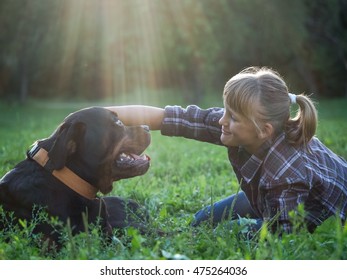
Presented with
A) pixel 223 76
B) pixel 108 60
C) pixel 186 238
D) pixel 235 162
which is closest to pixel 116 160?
pixel 235 162

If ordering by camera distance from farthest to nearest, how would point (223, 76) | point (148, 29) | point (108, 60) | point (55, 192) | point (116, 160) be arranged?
1. point (223, 76)
2. point (108, 60)
3. point (148, 29)
4. point (116, 160)
5. point (55, 192)

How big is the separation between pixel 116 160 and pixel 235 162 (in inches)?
36.0

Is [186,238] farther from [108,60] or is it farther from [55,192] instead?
[108,60]

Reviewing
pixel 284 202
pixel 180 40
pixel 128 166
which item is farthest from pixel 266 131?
pixel 180 40

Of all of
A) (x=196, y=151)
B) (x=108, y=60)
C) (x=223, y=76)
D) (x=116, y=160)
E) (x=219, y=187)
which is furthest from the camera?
(x=223, y=76)

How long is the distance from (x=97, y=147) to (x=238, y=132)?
1.02m

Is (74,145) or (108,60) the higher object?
(74,145)

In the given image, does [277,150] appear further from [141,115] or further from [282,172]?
[141,115]

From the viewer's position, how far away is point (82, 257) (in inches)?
101

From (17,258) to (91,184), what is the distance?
942 mm

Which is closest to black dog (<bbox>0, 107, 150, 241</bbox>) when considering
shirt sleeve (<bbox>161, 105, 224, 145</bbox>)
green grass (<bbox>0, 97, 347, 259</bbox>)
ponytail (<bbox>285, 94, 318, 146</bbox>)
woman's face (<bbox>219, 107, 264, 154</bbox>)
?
green grass (<bbox>0, 97, 347, 259</bbox>)

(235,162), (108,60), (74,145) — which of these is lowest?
(108,60)

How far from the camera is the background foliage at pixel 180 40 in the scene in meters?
20.8
